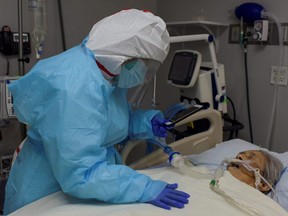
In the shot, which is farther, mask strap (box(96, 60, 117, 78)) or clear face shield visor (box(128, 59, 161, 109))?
clear face shield visor (box(128, 59, 161, 109))

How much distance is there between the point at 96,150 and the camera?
118cm

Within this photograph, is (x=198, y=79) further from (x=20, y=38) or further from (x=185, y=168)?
(x=20, y=38)

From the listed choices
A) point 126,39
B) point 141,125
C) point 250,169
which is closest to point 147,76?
point 141,125

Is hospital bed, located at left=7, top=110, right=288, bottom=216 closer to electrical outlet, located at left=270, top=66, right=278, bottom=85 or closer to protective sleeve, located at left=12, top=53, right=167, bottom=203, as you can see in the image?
protective sleeve, located at left=12, top=53, right=167, bottom=203

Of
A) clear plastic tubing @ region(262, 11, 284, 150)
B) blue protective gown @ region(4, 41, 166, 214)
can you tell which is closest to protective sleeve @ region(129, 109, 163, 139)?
blue protective gown @ region(4, 41, 166, 214)

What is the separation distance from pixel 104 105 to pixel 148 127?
464 millimetres

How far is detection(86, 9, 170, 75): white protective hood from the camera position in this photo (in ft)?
4.19

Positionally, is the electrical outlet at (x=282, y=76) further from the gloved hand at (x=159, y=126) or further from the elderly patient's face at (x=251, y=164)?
the gloved hand at (x=159, y=126)

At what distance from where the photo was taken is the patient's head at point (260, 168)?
5.55 ft

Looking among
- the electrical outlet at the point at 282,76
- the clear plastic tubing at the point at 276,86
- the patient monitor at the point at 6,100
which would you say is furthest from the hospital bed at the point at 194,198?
the patient monitor at the point at 6,100

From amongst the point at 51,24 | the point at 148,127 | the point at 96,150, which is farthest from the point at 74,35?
the point at 96,150

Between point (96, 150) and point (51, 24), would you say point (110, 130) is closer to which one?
point (96, 150)

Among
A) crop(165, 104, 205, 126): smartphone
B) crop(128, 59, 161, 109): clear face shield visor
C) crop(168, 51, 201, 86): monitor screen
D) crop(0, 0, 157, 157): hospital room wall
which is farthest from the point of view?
crop(0, 0, 157, 157): hospital room wall

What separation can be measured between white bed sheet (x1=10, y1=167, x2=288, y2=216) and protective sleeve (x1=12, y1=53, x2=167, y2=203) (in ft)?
0.17
